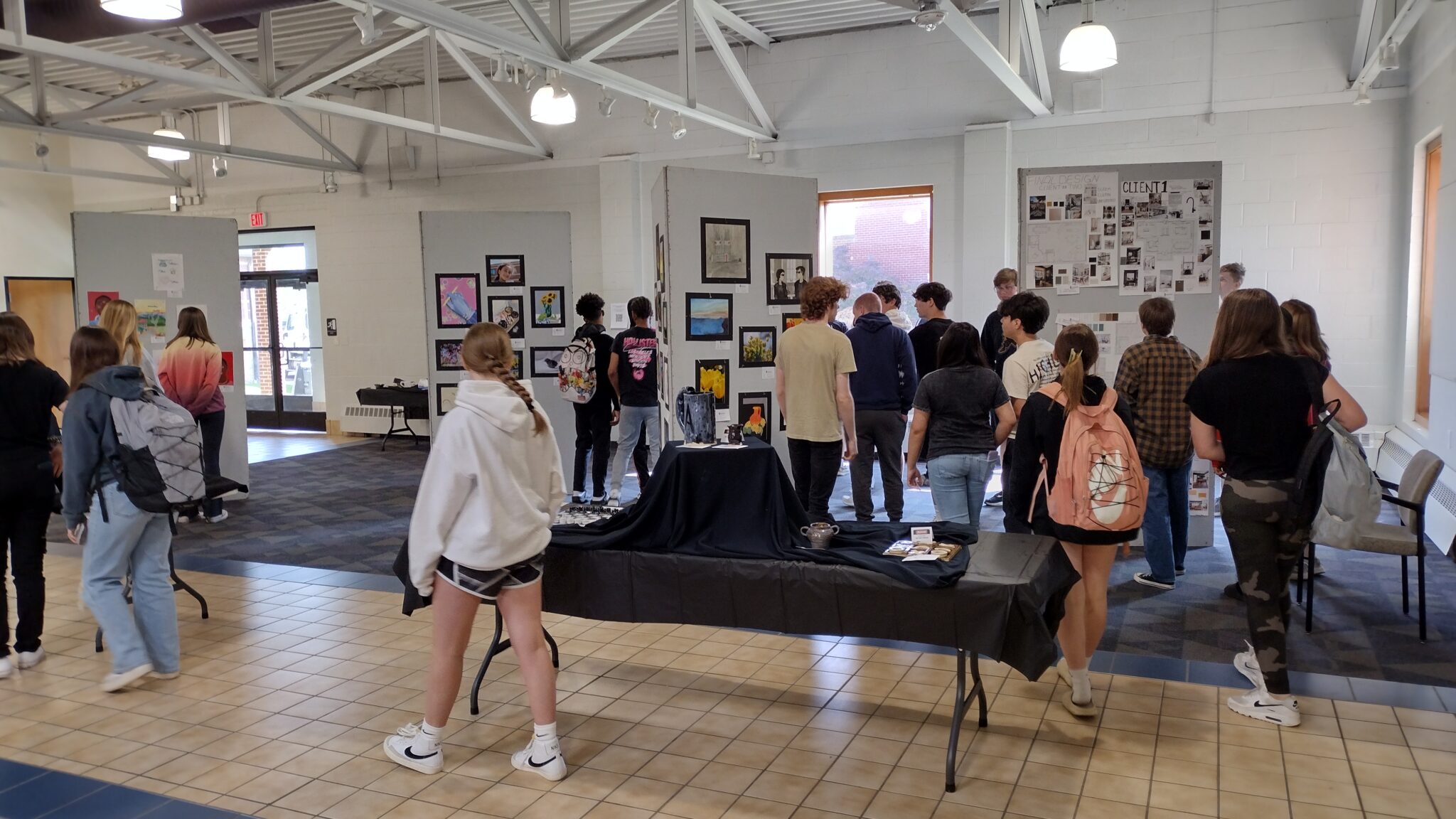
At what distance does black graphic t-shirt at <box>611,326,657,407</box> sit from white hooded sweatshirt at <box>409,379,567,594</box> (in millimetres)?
3732

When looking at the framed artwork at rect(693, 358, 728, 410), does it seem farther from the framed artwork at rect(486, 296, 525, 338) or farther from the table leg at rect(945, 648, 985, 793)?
the table leg at rect(945, 648, 985, 793)

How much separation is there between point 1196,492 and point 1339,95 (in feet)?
12.8

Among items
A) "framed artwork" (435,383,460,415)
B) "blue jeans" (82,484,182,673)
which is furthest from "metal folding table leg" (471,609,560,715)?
"framed artwork" (435,383,460,415)

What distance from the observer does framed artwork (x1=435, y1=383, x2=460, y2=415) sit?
299 inches

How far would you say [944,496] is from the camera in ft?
14.2

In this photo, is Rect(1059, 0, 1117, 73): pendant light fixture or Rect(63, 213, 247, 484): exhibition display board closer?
Rect(1059, 0, 1117, 73): pendant light fixture

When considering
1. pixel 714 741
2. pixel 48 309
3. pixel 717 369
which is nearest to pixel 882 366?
pixel 717 369

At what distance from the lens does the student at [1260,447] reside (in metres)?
3.12

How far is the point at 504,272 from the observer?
7.69 m

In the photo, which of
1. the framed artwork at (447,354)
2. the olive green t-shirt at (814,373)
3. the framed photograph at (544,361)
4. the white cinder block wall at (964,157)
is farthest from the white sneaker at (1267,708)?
the framed artwork at (447,354)

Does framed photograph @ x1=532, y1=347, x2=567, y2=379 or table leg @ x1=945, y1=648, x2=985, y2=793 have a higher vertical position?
framed photograph @ x1=532, y1=347, x2=567, y2=379

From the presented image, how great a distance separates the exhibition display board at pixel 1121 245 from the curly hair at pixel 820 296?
135cm

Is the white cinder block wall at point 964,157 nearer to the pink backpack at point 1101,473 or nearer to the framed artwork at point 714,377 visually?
the pink backpack at point 1101,473

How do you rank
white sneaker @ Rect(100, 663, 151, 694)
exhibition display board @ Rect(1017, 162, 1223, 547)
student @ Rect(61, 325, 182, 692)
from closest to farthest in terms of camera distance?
student @ Rect(61, 325, 182, 692)
white sneaker @ Rect(100, 663, 151, 694)
exhibition display board @ Rect(1017, 162, 1223, 547)
